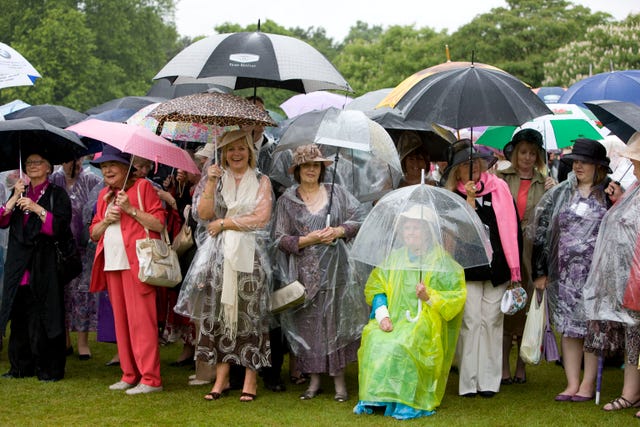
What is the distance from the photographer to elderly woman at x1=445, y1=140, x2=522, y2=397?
6.55m

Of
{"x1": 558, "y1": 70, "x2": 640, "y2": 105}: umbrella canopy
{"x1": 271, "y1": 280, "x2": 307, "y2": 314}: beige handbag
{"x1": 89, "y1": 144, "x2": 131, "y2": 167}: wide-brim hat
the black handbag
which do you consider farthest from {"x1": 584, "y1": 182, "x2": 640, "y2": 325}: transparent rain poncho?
the black handbag

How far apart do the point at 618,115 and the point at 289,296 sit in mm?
2389

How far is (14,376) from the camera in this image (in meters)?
7.16

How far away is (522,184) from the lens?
24.2ft

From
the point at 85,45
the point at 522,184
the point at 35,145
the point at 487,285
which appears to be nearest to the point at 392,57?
the point at 85,45

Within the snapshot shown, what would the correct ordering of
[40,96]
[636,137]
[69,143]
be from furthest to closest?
[40,96]
[69,143]
[636,137]

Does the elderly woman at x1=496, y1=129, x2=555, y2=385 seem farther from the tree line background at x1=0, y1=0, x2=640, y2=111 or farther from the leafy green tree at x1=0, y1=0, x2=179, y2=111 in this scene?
the leafy green tree at x1=0, y1=0, x2=179, y2=111

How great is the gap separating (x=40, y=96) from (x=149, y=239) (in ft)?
89.8

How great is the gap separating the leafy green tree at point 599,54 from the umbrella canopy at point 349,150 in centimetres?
2126

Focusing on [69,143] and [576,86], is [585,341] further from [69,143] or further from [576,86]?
[69,143]

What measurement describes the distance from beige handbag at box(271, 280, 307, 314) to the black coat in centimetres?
172

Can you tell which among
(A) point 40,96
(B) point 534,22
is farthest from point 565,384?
(B) point 534,22

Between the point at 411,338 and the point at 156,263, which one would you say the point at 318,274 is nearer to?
the point at 411,338

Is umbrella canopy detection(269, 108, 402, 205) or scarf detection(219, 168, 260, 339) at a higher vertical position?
umbrella canopy detection(269, 108, 402, 205)
